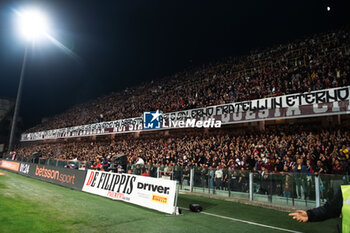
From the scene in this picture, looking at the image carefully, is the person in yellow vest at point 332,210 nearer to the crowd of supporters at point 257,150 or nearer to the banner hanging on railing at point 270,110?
the crowd of supporters at point 257,150

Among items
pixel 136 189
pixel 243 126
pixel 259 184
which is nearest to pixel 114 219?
pixel 136 189

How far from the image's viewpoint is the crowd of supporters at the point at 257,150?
10.9 meters

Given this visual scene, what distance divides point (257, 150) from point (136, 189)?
7.74 m

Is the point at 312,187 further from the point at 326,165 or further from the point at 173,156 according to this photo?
the point at 173,156

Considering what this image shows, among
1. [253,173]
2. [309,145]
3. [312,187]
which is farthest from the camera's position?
[309,145]

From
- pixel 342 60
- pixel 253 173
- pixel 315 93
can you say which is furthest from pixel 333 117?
pixel 253 173

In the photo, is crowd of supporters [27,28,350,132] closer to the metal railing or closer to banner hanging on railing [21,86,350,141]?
banner hanging on railing [21,86,350,141]

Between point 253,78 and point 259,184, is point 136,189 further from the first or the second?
point 253,78

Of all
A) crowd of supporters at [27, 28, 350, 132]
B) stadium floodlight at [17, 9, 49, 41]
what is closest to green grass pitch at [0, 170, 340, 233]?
crowd of supporters at [27, 28, 350, 132]

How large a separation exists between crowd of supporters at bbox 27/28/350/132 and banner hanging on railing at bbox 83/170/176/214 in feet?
36.0

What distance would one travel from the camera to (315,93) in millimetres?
13812

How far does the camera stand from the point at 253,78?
65.3 ft

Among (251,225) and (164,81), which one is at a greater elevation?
(164,81)

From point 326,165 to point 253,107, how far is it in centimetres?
661
